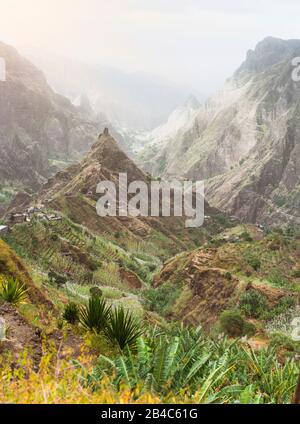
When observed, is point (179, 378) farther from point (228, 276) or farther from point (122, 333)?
point (228, 276)

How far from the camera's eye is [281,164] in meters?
192

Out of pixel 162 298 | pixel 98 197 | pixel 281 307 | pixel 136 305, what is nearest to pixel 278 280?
pixel 281 307

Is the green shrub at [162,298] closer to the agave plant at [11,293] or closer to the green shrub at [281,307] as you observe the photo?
the green shrub at [281,307]

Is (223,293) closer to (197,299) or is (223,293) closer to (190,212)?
(197,299)

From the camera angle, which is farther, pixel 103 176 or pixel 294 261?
pixel 103 176

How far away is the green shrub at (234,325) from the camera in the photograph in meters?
34.4

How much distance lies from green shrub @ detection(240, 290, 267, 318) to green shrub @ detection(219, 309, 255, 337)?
105 inches

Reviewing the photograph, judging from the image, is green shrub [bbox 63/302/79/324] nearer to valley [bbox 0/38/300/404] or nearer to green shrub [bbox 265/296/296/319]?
valley [bbox 0/38/300/404]

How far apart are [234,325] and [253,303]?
4.55 meters

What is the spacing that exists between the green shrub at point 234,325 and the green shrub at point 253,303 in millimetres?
2655

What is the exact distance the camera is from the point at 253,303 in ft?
128

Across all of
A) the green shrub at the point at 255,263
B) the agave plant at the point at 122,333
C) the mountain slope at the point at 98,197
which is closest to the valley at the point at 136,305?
the agave plant at the point at 122,333

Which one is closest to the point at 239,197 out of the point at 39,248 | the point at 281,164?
the point at 281,164
